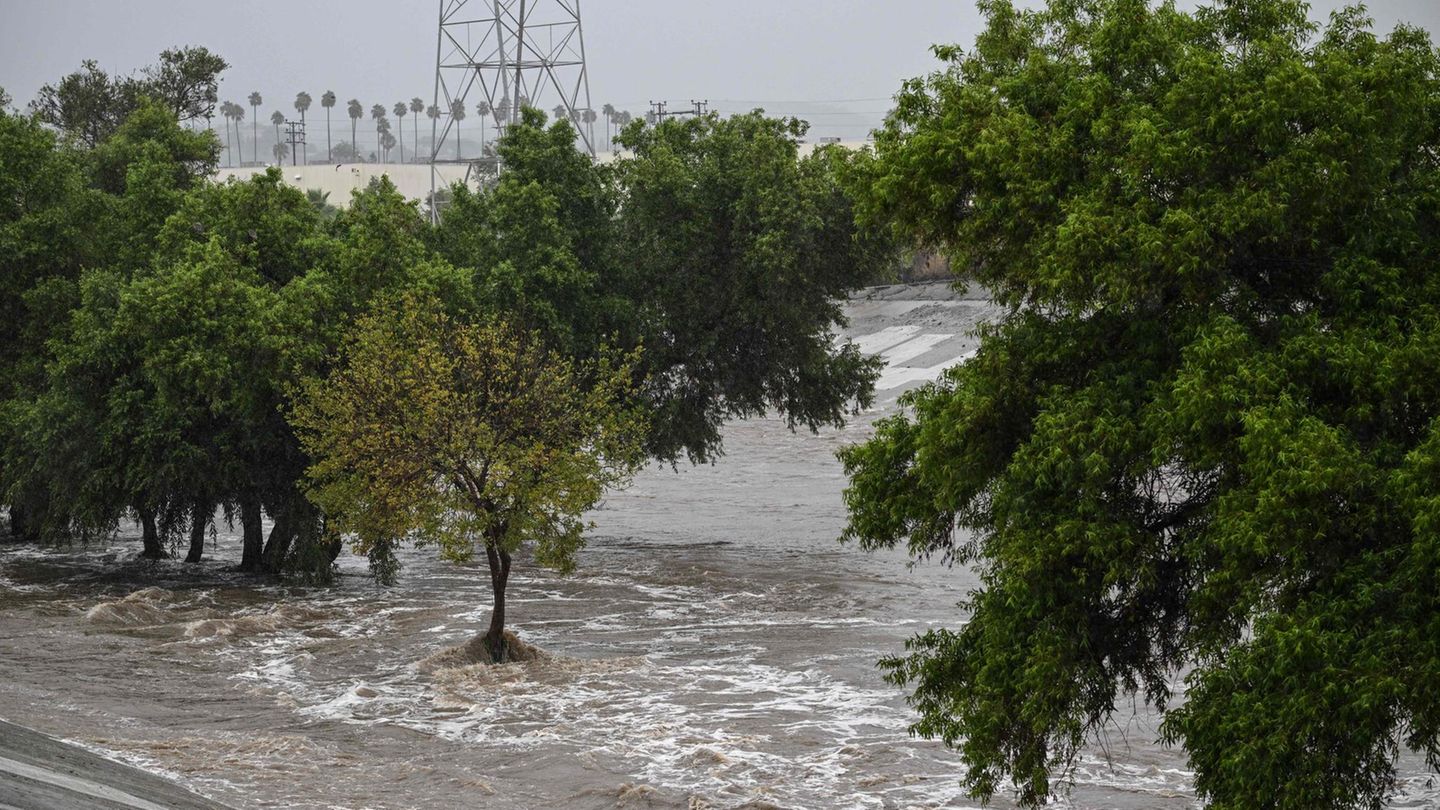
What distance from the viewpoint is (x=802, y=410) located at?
163 feet

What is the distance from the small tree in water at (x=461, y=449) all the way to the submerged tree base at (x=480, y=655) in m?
0.12

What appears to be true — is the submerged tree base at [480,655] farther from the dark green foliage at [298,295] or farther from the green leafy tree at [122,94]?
the green leafy tree at [122,94]

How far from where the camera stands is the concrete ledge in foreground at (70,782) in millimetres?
17550

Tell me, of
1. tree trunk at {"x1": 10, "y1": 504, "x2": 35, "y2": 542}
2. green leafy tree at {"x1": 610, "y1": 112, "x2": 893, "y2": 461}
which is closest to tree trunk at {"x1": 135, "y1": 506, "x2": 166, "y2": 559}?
tree trunk at {"x1": 10, "y1": 504, "x2": 35, "y2": 542}

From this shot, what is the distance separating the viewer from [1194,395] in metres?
15.4

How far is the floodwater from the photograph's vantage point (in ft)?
81.7

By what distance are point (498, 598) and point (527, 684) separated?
1.89m

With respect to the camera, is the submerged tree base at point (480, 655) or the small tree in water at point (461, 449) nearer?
the small tree in water at point (461, 449)

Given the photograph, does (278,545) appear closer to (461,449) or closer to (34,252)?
(34,252)

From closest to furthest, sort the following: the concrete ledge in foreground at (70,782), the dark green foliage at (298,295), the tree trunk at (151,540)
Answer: the concrete ledge in foreground at (70,782)
the dark green foliage at (298,295)
the tree trunk at (151,540)

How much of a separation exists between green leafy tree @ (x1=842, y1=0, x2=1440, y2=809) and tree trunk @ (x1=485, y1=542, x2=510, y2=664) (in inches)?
516

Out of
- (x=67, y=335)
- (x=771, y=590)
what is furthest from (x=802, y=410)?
(x=67, y=335)

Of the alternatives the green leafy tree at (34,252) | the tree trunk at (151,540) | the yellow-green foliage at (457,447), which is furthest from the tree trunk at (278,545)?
the yellow-green foliage at (457,447)

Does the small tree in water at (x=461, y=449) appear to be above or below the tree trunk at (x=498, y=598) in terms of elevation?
above
